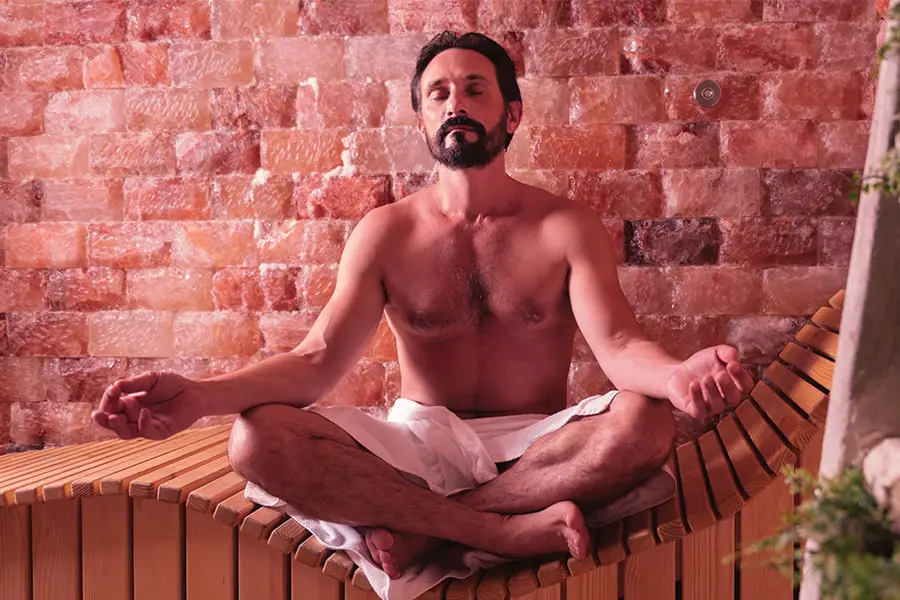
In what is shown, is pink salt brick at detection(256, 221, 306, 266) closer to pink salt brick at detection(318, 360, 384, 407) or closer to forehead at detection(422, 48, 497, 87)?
pink salt brick at detection(318, 360, 384, 407)

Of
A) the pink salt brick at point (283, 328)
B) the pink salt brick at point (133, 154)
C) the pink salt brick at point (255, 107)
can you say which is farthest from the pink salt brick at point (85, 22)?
the pink salt brick at point (283, 328)

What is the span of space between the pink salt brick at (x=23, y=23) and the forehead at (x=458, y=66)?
77.2 inches

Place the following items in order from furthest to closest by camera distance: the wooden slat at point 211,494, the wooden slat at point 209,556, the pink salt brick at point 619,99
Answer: the pink salt brick at point 619,99 → the wooden slat at point 209,556 → the wooden slat at point 211,494

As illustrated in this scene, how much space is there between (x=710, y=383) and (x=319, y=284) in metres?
2.10

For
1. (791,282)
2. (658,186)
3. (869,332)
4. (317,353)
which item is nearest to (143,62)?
(317,353)

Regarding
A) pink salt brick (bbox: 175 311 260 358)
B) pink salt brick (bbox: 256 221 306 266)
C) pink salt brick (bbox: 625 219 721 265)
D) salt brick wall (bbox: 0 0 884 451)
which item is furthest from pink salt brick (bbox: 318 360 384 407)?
pink salt brick (bbox: 625 219 721 265)

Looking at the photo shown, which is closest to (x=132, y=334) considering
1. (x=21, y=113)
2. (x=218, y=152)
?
(x=218, y=152)

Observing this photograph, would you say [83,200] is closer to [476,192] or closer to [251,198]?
[251,198]

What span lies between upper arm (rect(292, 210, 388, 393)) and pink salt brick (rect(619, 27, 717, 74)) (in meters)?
1.32

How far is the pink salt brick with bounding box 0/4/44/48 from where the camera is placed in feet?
12.1

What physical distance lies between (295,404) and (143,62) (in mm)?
2030

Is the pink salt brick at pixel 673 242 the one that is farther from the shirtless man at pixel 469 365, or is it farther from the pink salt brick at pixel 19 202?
the pink salt brick at pixel 19 202

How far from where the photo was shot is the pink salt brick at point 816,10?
10.8 feet

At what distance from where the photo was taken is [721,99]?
3363 millimetres
